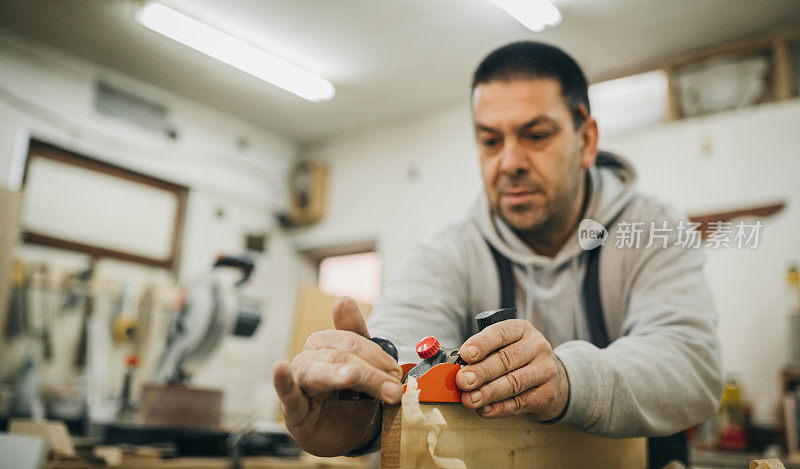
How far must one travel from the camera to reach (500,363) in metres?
0.62

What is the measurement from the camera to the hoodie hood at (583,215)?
1.02 m

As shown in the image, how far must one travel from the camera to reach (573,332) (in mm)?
1008

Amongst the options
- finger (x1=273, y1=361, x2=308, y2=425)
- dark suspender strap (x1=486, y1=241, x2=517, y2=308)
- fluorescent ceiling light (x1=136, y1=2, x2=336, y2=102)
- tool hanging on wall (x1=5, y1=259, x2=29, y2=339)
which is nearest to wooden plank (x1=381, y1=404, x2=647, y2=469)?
finger (x1=273, y1=361, x2=308, y2=425)

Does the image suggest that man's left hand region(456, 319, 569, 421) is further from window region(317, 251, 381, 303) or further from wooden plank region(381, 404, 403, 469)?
window region(317, 251, 381, 303)

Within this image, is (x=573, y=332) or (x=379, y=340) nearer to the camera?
(x=379, y=340)

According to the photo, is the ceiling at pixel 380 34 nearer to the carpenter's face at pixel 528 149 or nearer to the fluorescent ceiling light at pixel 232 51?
the fluorescent ceiling light at pixel 232 51

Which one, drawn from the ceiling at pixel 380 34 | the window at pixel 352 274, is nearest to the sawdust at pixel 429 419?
the ceiling at pixel 380 34

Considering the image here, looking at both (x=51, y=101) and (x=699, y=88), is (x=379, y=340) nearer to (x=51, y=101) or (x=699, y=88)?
(x=699, y=88)

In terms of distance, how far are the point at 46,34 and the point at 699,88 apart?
11.5 ft

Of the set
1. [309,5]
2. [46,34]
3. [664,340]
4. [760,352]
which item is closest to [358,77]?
[309,5]

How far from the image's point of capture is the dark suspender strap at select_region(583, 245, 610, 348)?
100cm

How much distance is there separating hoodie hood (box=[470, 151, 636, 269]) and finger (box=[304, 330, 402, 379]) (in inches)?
18.2

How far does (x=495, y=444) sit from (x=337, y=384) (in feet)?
0.67

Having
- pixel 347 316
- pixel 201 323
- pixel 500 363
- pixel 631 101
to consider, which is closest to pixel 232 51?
pixel 201 323
